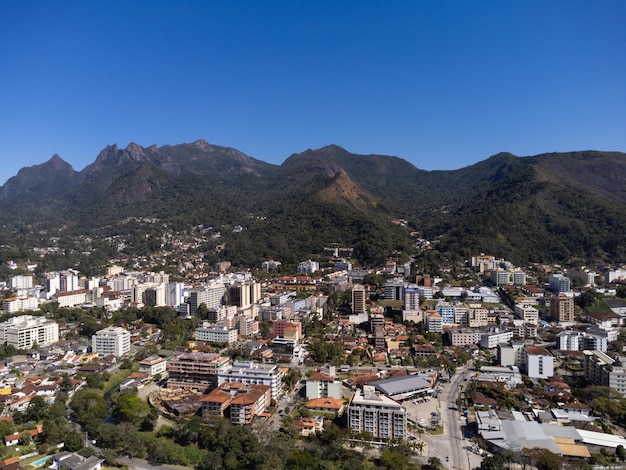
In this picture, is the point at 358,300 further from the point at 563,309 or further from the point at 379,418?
the point at 379,418

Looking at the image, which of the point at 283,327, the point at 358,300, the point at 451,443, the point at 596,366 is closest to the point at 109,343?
the point at 283,327

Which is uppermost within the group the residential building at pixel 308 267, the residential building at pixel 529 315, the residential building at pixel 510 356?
the residential building at pixel 308 267

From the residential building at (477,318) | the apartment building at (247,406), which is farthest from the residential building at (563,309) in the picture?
the apartment building at (247,406)

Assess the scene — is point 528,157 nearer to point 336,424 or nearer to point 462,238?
point 462,238

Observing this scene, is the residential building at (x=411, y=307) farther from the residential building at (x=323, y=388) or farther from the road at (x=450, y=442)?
the residential building at (x=323, y=388)

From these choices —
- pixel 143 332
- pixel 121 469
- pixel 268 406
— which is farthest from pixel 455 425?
pixel 143 332

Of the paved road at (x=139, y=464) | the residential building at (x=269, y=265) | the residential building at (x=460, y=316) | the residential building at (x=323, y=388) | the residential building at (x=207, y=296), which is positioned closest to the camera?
the paved road at (x=139, y=464)
